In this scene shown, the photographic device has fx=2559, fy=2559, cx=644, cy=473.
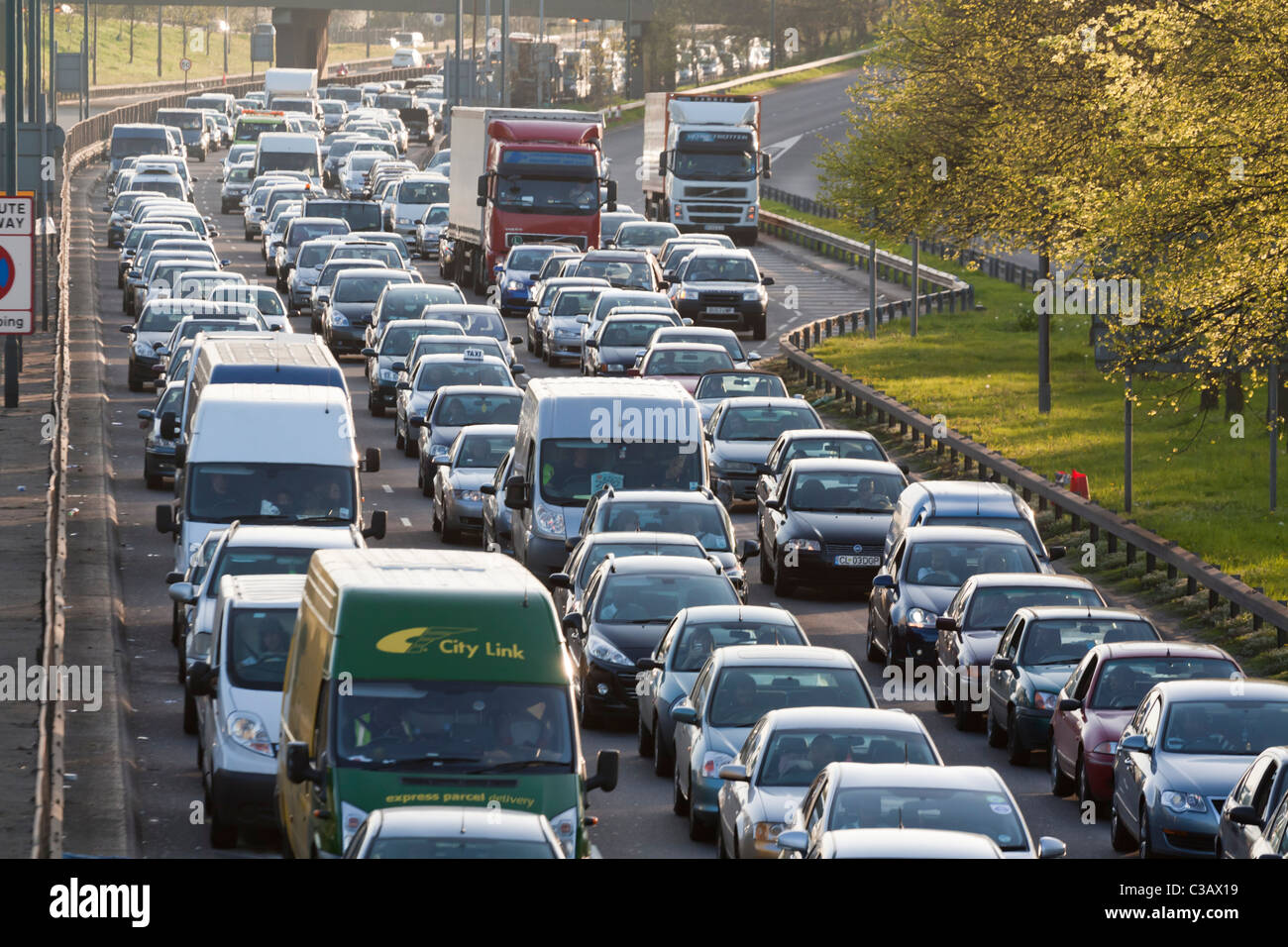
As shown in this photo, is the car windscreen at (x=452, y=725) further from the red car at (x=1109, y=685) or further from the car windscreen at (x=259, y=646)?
the red car at (x=1109, y=685)

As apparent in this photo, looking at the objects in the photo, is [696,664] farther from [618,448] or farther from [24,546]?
[24,546]

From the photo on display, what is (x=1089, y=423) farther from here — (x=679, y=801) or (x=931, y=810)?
(x=931, y=810)

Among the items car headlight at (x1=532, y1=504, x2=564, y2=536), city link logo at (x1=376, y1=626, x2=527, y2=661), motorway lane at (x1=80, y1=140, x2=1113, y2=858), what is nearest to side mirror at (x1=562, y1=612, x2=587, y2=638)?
motorway lane at (x1=80, y1=140, x2=1113, y2=858)

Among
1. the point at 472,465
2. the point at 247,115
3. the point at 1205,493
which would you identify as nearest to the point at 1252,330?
the point at 1205,493

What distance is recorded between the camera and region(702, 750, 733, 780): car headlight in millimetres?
18516

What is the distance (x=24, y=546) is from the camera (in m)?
30.5

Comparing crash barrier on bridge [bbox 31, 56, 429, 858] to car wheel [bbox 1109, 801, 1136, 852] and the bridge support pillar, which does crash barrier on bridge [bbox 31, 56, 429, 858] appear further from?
the bridge support pillar

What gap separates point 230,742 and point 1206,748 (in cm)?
688

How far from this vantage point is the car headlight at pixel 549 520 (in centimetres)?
2792

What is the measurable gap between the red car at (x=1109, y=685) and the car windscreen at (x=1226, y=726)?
59.6 inches

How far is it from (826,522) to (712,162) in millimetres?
40587

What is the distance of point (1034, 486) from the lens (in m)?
34.5

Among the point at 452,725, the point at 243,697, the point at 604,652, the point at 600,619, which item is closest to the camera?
the point at 452,725

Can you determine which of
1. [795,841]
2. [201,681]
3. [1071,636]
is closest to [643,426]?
[1071,636]
